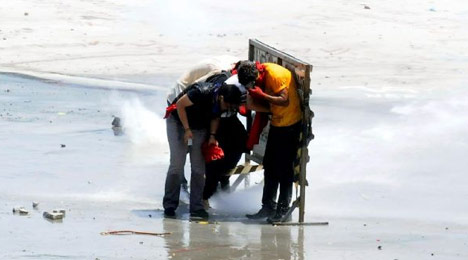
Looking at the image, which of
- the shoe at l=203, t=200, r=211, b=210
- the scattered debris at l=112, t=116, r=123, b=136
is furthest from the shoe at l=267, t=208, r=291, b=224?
the scattered debris at l=112, t=116, r=123, b=136

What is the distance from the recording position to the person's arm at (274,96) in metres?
10.1

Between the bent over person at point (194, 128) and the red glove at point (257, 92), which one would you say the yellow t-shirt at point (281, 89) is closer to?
the red glove at point (257, 92)

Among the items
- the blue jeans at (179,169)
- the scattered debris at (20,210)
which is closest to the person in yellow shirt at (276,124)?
the blue jeans at (179,169)

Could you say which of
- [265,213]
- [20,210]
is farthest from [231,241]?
[20,210]

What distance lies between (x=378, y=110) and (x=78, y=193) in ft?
18.5

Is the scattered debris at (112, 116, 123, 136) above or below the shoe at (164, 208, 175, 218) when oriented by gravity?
below

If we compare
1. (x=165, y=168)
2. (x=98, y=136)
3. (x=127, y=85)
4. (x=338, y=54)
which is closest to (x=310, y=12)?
(x=338, y=54)

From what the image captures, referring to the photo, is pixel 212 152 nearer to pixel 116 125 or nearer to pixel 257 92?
pixel 257 92

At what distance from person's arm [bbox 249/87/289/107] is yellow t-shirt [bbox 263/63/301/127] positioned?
1.3 inches

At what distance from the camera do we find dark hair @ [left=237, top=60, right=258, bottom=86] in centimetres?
1005

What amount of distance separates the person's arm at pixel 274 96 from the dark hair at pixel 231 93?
11 cm

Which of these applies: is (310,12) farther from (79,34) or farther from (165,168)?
(165,168)

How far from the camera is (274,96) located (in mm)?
10180

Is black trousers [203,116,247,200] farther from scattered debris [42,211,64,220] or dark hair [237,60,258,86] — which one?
scattered debris [42,211,64,220]
